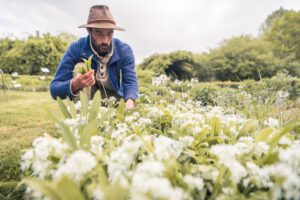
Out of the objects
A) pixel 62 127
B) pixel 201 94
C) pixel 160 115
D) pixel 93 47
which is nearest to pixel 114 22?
pixel 93 47

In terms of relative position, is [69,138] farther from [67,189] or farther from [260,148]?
[260,148]

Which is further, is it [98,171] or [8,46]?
[8,46]

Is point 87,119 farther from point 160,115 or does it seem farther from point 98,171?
point 98,171

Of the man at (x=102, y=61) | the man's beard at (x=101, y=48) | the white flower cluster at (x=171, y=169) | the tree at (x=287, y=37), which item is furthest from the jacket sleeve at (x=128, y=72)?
the tree at (x=287, y=37)

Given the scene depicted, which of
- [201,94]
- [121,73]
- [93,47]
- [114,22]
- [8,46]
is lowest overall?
[201,94]

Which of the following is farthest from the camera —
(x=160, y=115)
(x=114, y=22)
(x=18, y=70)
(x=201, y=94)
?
(x=18, y=70)

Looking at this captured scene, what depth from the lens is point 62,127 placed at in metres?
1.17

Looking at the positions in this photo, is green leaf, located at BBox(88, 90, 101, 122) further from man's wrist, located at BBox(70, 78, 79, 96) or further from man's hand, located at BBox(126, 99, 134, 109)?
man's hand, located at BBox(126, 99, 134, 109)

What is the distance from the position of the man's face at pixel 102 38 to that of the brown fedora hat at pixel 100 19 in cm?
7

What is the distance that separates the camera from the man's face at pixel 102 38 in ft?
9.65

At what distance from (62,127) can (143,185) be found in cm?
59

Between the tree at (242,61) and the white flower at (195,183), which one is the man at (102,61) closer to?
the white flower at (195,183)

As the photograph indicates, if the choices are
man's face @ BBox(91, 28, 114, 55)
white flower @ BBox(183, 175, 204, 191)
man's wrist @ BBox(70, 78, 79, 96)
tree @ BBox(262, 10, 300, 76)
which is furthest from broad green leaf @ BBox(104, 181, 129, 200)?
tree @ BBox(262, 10, 300, 76)

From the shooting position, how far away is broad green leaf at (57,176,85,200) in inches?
29.4
